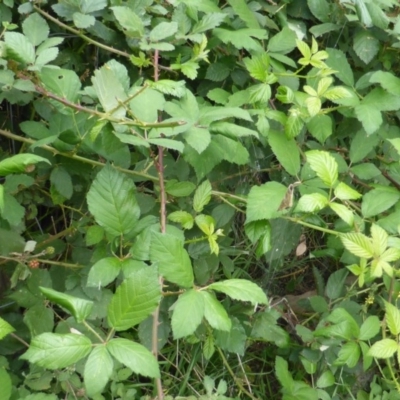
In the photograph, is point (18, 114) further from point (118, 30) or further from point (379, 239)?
point (379, 239)

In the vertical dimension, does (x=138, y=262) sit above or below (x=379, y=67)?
below

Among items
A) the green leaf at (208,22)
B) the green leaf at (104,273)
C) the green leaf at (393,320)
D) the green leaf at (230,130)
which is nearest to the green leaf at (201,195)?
the green leaf at (230,130)

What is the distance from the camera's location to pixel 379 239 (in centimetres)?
99

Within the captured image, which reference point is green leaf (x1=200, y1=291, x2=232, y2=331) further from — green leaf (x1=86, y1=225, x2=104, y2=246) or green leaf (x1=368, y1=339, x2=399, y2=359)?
green leaf (x1=368, y1=339, x2=399, y2=359)

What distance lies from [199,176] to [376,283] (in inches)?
26.2

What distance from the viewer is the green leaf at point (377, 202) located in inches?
45.5

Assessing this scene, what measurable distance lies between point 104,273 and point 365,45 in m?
0.91

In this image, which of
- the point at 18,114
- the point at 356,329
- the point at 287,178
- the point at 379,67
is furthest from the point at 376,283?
the point at 18,114

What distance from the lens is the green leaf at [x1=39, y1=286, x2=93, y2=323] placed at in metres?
0.73

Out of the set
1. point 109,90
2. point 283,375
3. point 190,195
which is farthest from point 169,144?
point 283,375

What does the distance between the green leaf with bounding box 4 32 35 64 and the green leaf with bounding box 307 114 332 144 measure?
2.08 ft

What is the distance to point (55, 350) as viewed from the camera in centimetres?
72

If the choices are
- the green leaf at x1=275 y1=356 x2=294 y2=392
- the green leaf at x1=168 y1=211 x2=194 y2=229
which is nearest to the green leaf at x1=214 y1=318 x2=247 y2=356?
the green leaf at x1=275 y1=356 x2=294 y2=392

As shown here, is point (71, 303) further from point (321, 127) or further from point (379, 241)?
point (321, 127)
